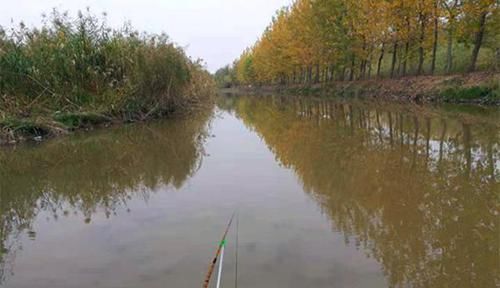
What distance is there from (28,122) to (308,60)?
28058 millimetres

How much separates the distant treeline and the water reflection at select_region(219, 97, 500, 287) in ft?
39.6

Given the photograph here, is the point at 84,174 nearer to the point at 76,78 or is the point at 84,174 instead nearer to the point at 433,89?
the point at 76,78

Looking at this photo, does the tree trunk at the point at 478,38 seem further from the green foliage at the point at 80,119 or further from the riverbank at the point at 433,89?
the green foliage at the point at 80,119

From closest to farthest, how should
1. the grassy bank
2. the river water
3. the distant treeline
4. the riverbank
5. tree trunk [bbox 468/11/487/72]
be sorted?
the river water, the grassy bank, the riverbank, tree trunk [bbox 468/11/487/72], the distant treeline

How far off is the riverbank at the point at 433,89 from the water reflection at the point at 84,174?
38.4 ft

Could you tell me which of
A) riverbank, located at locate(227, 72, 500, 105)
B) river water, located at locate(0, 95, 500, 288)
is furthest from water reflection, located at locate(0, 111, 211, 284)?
riverbank, located at locate(227, 72, 500, 105)

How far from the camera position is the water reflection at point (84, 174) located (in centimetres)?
463

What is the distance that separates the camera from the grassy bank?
9.97 m

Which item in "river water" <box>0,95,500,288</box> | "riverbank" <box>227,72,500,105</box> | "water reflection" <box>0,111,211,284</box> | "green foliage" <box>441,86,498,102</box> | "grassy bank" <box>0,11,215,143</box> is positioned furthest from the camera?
"riverbank" <box>227,72,500,105</box>

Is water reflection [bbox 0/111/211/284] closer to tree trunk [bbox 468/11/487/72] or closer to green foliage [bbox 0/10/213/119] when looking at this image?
green foliage [bbox 0/10/213/119]

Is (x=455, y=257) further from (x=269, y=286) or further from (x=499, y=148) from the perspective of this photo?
(x=499, y=148)

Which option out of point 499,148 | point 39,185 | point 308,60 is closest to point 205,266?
point 39,185

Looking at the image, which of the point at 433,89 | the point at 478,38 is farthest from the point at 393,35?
the point at 433,89

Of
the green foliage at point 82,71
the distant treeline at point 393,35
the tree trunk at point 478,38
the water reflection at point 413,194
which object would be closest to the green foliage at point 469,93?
the distant treeline at point 393,35
